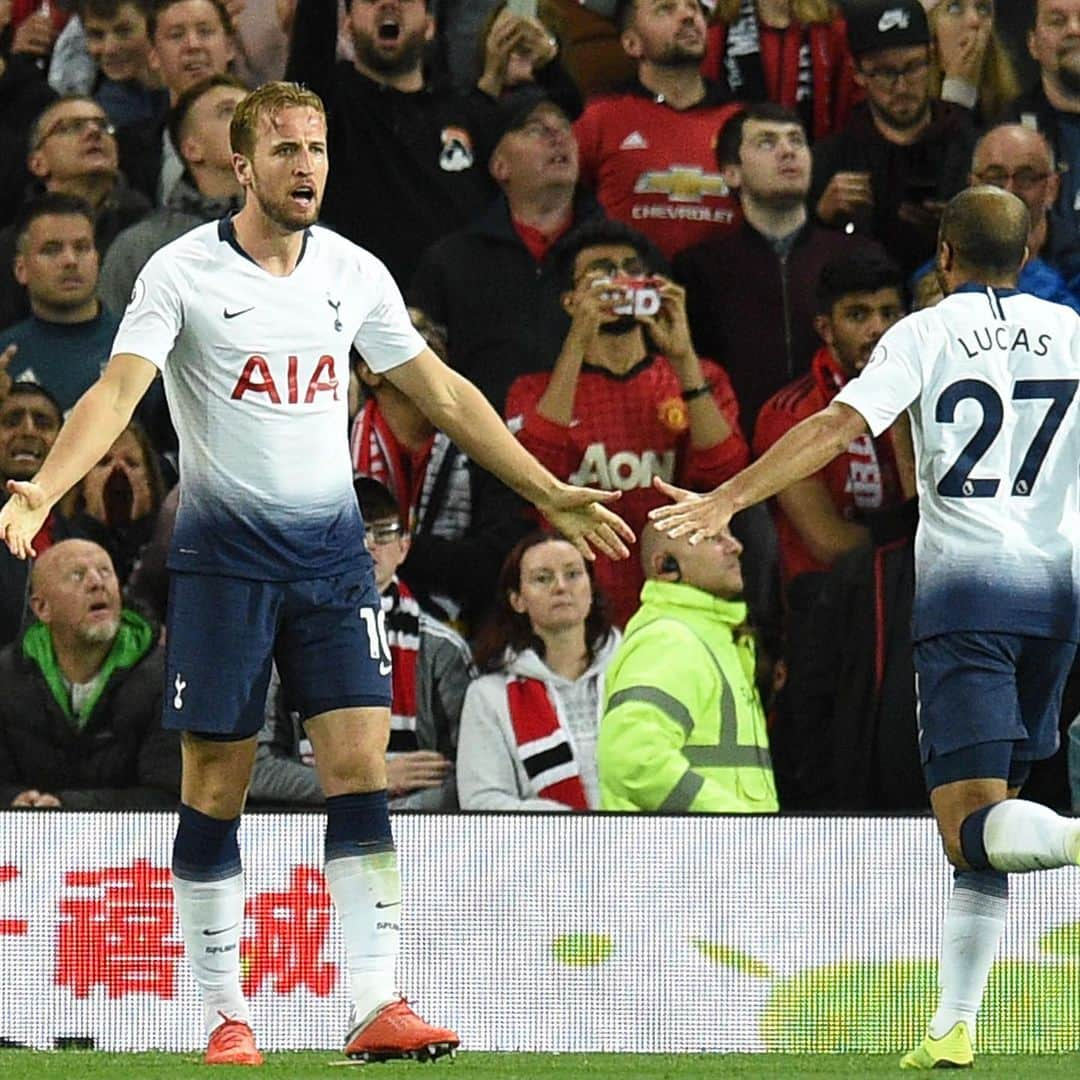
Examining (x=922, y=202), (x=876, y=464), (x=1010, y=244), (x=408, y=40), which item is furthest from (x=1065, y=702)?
(x=408, y=40)

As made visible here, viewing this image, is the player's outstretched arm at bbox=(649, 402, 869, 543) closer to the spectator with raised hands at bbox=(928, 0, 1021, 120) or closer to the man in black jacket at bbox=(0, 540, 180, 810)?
the man in black jacket at bbox=(0, 540, 180, 810)

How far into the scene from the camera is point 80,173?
420 inches

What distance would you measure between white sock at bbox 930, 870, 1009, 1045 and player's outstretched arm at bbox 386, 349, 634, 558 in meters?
1.32

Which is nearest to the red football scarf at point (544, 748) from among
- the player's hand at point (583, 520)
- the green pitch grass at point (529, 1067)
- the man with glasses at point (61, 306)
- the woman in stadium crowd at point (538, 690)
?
the woman in stadium crowd at point (538, 690)

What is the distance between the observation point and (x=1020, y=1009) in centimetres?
846

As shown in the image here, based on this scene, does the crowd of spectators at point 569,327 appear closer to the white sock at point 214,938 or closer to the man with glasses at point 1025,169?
the man with glasses at point 1025,169

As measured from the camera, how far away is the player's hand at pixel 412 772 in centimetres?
926

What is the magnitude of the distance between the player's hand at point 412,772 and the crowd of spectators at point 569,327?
2 cm

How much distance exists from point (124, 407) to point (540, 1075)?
216cm

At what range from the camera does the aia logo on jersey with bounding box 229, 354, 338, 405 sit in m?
6.42

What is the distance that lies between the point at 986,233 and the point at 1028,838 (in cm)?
164

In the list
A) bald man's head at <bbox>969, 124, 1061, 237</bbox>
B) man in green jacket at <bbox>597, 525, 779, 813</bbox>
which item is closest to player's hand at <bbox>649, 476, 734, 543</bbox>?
man in green jacket at <bbox>597, 525, 779, 813</bbox>

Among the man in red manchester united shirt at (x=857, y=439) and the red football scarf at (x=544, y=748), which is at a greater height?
the man in red manchester united shirt at (x=857, y=439)

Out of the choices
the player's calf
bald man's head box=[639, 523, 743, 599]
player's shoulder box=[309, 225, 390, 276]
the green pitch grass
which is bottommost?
the green pitch grass
